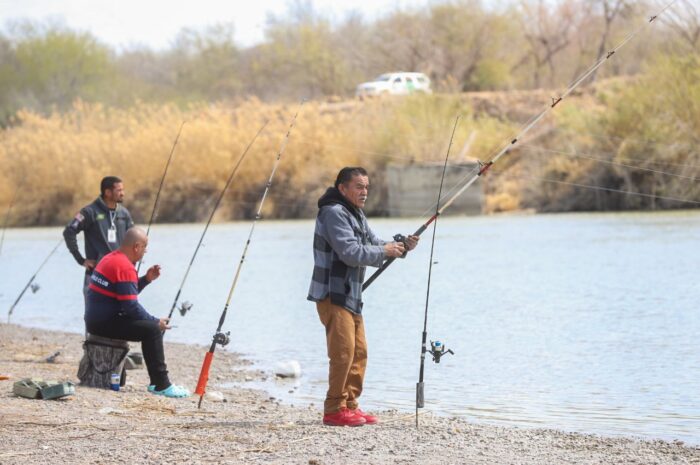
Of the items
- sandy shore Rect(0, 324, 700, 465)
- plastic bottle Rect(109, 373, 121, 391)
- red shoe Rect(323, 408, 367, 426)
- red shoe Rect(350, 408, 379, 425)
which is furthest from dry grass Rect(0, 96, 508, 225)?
red shoe Rect(323, 408, 367, 426)

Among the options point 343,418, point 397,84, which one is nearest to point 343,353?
point 343,418

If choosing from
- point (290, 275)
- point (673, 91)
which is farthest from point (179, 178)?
point (290, 275)

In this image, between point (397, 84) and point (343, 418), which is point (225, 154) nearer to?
point (397, 84)

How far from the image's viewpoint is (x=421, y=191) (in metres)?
30.5

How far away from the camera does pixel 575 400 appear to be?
827 centimetres

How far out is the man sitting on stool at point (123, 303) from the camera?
7344 mm

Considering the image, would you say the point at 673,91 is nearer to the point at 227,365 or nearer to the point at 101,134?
the point at 101,134

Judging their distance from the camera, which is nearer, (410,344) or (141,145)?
(410,344)

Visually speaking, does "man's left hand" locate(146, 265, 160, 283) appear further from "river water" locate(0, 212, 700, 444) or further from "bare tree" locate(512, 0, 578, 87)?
"bare tree" locate(512, 0, 578, 87)

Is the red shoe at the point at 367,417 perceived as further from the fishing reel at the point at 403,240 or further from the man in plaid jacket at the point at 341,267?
the fishing reel at the point at 403,240

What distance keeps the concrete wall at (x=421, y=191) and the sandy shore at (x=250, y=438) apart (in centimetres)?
2262

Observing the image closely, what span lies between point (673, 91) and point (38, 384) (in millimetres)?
22884

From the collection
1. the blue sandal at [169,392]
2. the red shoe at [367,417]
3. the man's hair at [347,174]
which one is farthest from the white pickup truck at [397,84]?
the man's hair at [347,174]

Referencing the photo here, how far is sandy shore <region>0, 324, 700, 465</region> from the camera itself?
222 inches
